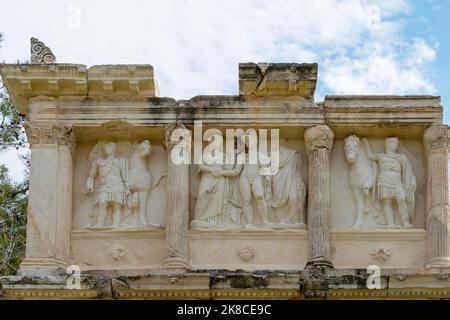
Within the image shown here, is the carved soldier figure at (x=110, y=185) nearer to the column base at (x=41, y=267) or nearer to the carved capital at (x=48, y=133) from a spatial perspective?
the carved capital at (x=48, y=133)

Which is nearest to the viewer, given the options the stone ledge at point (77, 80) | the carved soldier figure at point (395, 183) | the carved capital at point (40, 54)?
the carved soldier figure at point (395, 183)

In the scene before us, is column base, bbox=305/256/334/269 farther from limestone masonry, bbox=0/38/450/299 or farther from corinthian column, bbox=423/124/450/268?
corinthian column, bbox=423/124/450/268

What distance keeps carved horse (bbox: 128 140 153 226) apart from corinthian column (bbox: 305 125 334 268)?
2339 millimetres

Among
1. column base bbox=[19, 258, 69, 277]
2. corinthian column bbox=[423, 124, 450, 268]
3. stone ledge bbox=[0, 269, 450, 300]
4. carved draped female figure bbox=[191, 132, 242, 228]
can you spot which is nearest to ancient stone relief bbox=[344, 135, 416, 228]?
corinthian column bbox=[423, 124, 450, 268]

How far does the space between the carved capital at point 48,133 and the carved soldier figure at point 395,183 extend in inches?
174

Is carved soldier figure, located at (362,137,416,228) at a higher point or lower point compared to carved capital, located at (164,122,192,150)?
lower

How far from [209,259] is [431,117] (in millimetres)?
3840

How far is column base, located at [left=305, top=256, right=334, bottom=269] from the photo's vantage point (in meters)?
A: 20.3

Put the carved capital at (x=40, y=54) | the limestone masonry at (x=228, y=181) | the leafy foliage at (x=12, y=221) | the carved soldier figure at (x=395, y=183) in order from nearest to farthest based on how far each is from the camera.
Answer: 1. the limestone masonry at (x=228, y=181)
2. the carved soldier figure at (x=395, y=183)
3. the carved capital at (x=40, y=54)
4. the leafy foliage at (x=12, y=221)

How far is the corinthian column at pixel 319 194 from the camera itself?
20.5 meters

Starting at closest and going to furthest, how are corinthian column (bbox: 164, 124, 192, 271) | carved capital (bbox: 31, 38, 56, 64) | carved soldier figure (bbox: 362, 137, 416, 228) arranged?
1. corinthian column (bbox: 164, 124, 192, 271)
2. carved soldier figure (bbox: 362, 137, 416, 228)
3. carved capital (bbox: 31, 38, 56, 64)

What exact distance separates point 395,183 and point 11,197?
951 cm

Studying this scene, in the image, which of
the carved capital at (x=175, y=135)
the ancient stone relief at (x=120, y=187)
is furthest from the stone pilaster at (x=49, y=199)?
the carved capital at (x=175, y=135)
